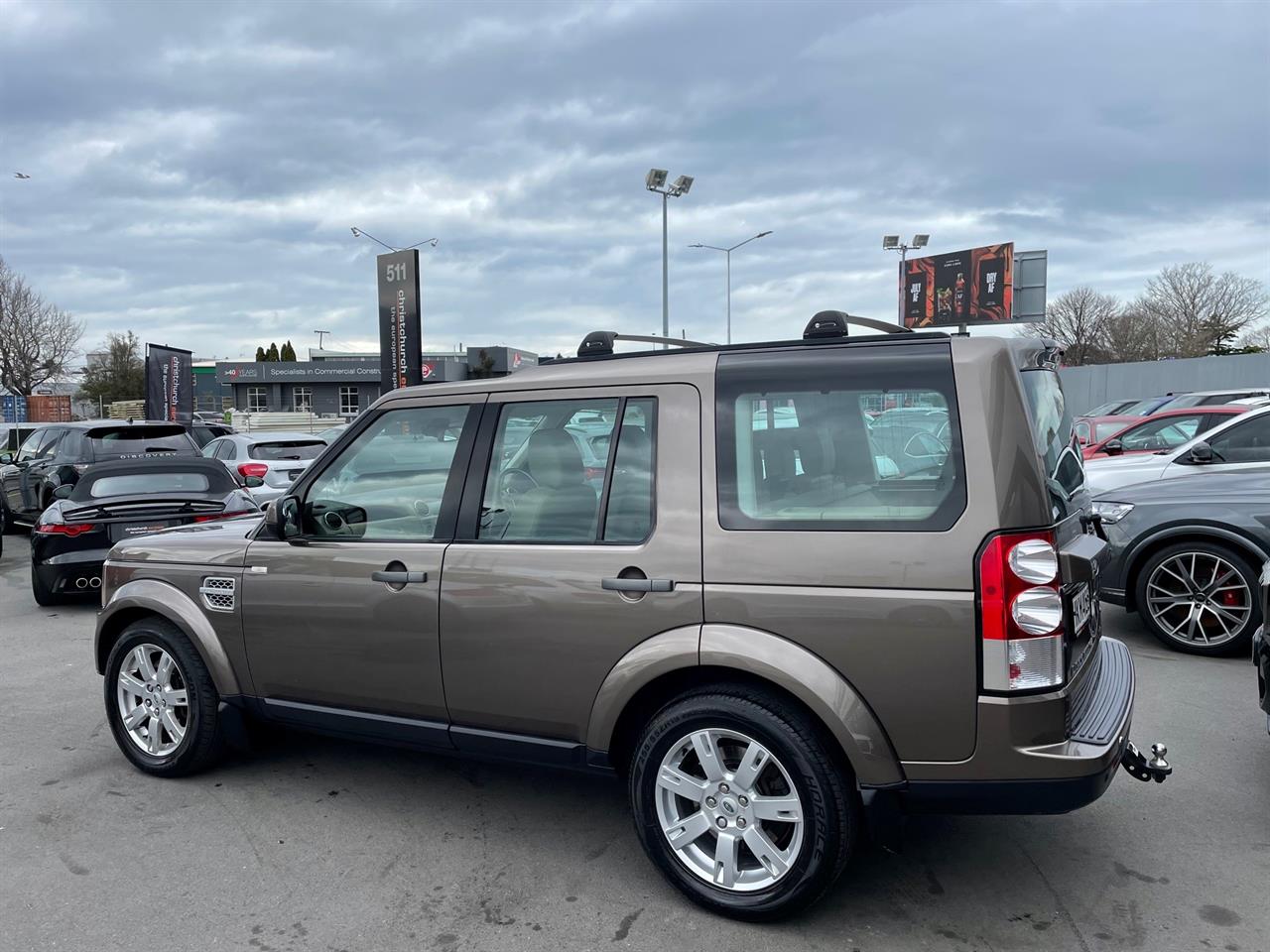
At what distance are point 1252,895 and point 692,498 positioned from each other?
239 cm

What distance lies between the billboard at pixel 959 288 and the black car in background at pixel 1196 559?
41509mm

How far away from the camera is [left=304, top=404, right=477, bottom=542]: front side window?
3.80 metres

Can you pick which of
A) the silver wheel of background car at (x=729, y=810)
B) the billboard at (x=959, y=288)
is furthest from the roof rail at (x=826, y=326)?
the billboard at (x=959, y=288)

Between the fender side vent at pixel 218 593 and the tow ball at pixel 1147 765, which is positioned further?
the fender side vent at pixel 218 593

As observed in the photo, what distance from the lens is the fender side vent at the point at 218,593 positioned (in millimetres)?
4211

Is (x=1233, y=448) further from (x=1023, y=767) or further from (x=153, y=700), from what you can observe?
(x=153, y=700)

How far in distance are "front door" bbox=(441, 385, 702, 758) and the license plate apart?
117cm

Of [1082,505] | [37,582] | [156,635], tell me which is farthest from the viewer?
[37,582]

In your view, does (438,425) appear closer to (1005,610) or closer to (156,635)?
(156,635)

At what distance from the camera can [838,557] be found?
2.95 meters

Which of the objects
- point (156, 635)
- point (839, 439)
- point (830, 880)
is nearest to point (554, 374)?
point (839, 439)

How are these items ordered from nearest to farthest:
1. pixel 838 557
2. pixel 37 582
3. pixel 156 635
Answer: pixel 838 557, pixel 156 635, pixel 37 582

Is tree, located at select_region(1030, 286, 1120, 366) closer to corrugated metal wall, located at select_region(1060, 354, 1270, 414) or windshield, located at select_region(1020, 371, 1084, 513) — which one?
corrugated metal wall, located at select_region(1060, 354, 1270, 414)

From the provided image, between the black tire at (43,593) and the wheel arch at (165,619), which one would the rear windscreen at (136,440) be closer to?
the black tire at (43,593)
